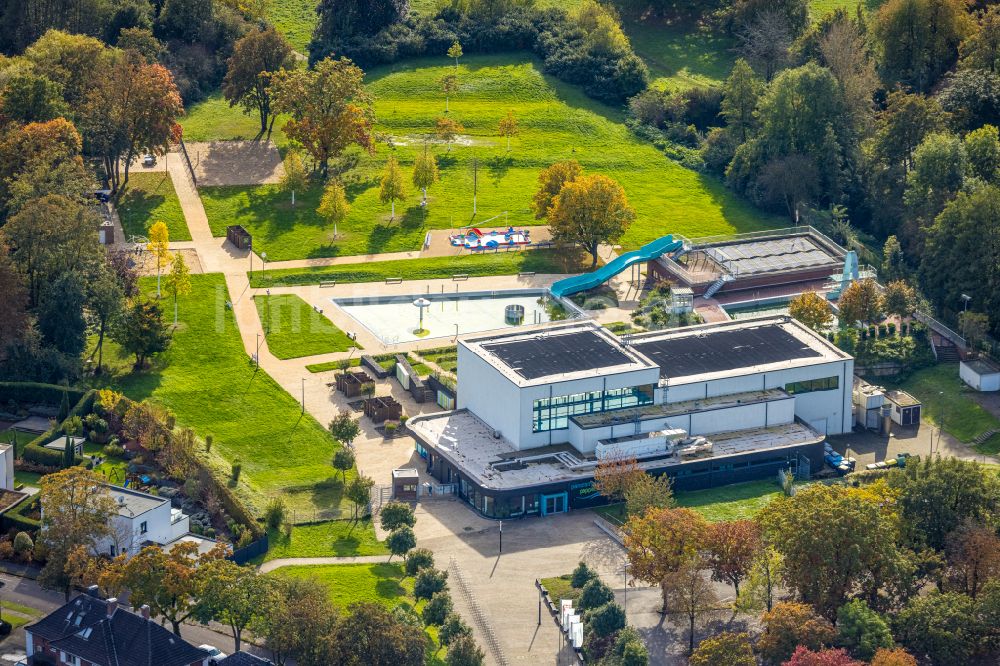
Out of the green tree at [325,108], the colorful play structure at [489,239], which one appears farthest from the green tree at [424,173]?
the colorful play structure at [489,239]

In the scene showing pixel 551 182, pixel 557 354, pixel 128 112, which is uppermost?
pixel 128 112

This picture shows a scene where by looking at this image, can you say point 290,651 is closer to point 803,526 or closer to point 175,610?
point 175,610

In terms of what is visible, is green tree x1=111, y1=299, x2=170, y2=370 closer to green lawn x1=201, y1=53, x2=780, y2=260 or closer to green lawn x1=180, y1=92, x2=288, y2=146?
green lawn x1=201, y1=53, x2=780, y2=260

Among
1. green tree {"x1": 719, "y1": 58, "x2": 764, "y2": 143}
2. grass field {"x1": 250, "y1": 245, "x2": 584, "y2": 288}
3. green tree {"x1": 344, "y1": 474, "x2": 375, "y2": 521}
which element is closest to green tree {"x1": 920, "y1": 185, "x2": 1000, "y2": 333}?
grass field {"x1": 250, "y1": 245, "x2": 584, "y2": 288}

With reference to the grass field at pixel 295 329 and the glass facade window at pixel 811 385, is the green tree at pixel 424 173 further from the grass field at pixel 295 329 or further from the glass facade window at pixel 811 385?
the glass facade window at pixel 811 385

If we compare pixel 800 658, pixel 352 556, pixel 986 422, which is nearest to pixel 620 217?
pixel 986 422

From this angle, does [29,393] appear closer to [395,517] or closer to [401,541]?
[395,517]

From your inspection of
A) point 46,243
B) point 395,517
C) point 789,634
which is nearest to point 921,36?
point 46,243
